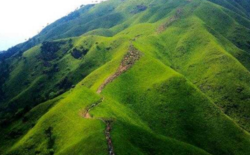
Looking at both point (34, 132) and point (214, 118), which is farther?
point (214, 118)

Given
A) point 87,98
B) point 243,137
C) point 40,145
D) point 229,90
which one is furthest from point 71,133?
point 229,90

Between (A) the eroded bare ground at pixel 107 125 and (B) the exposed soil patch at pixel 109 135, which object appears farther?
(A) the eroded bare ground at pixel 107 125

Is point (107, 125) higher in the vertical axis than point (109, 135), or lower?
lower

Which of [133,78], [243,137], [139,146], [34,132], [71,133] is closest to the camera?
[139,146]

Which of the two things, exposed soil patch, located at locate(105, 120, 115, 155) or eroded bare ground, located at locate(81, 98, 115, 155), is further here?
eroded bare ground, located at locate(81, 98, 115, 155)

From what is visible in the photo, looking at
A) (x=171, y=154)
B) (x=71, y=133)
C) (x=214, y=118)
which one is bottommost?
(x=214, y=118)

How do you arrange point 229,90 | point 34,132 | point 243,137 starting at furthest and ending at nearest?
point 229,90
point 243,137
point 34,132

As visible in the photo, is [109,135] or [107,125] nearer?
[109,135]

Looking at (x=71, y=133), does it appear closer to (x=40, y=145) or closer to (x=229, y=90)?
(x=40, y=145)

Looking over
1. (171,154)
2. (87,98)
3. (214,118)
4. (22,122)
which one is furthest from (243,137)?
(22,122)

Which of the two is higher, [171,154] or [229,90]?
[171,154]
